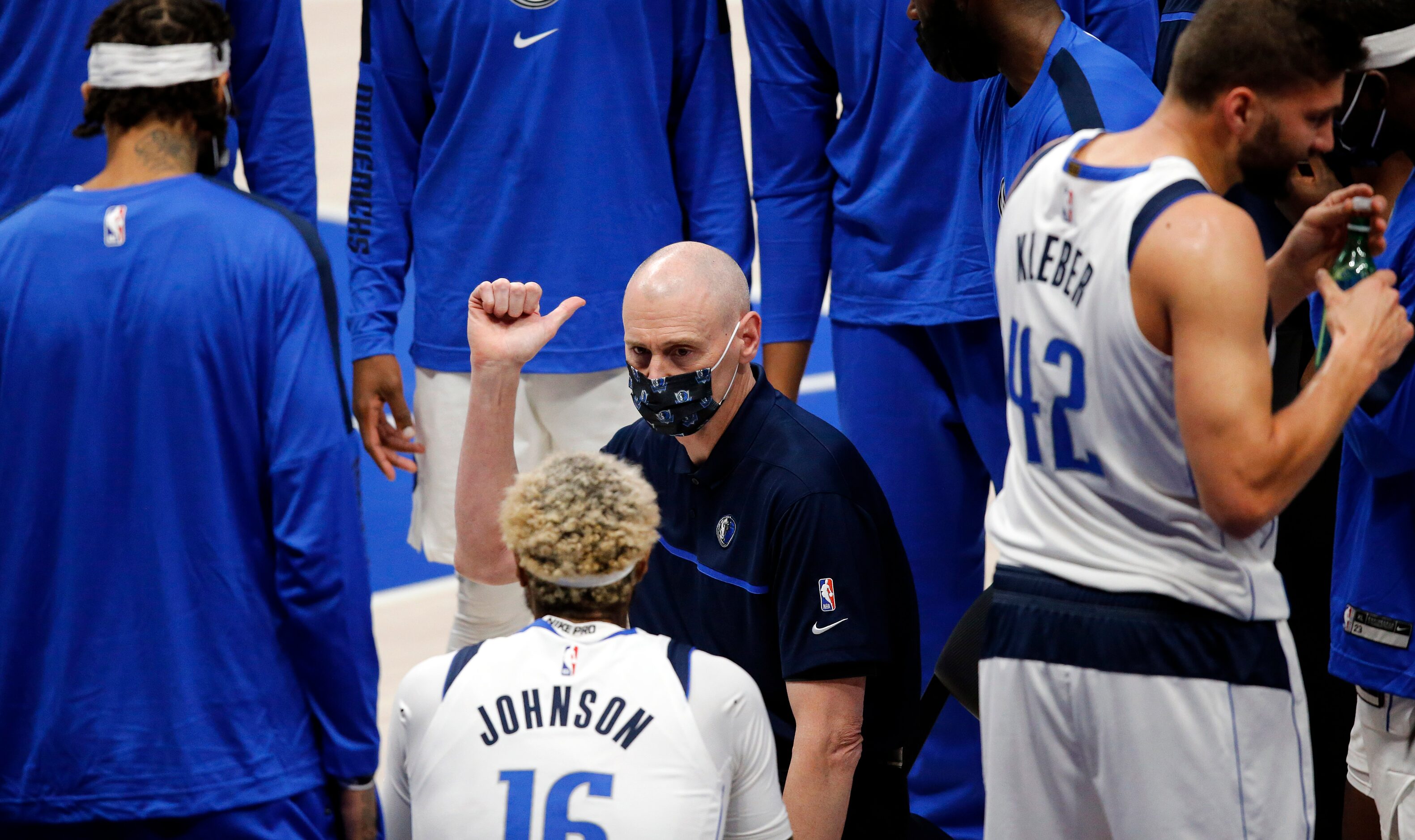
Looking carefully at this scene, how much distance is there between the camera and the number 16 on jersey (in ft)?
8.08

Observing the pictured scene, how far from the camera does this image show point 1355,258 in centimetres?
251

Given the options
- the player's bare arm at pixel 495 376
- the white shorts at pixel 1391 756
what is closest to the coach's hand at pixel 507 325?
the player's bare arm at pixel 495 376

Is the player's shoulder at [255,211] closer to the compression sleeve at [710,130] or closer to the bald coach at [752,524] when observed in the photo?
the bald coach at [752,524]

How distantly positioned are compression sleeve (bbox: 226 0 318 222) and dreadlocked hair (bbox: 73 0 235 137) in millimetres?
1111

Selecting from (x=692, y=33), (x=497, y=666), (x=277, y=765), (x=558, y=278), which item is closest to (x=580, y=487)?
(x=497, y=666)

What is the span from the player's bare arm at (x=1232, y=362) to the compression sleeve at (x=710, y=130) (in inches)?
76.8

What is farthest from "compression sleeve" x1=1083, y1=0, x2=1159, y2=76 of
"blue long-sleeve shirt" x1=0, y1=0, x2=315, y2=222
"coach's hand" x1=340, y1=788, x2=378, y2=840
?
"coach's hand" x1=340, y1=788, x2=378, y2=840

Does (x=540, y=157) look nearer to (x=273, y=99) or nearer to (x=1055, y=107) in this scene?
(x=273, y=99)

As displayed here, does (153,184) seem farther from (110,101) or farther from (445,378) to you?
(445,378)

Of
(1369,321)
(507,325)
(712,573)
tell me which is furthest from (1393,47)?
(507,325)

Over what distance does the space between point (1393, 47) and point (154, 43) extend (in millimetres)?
2088

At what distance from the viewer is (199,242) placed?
2557 mm

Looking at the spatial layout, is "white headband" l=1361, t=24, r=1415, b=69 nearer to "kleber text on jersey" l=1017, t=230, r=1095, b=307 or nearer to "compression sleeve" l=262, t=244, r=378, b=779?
"kleber text on jersey" l=1017, t=230, r=1095, b=307

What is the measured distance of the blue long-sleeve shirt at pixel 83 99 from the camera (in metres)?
3.68
